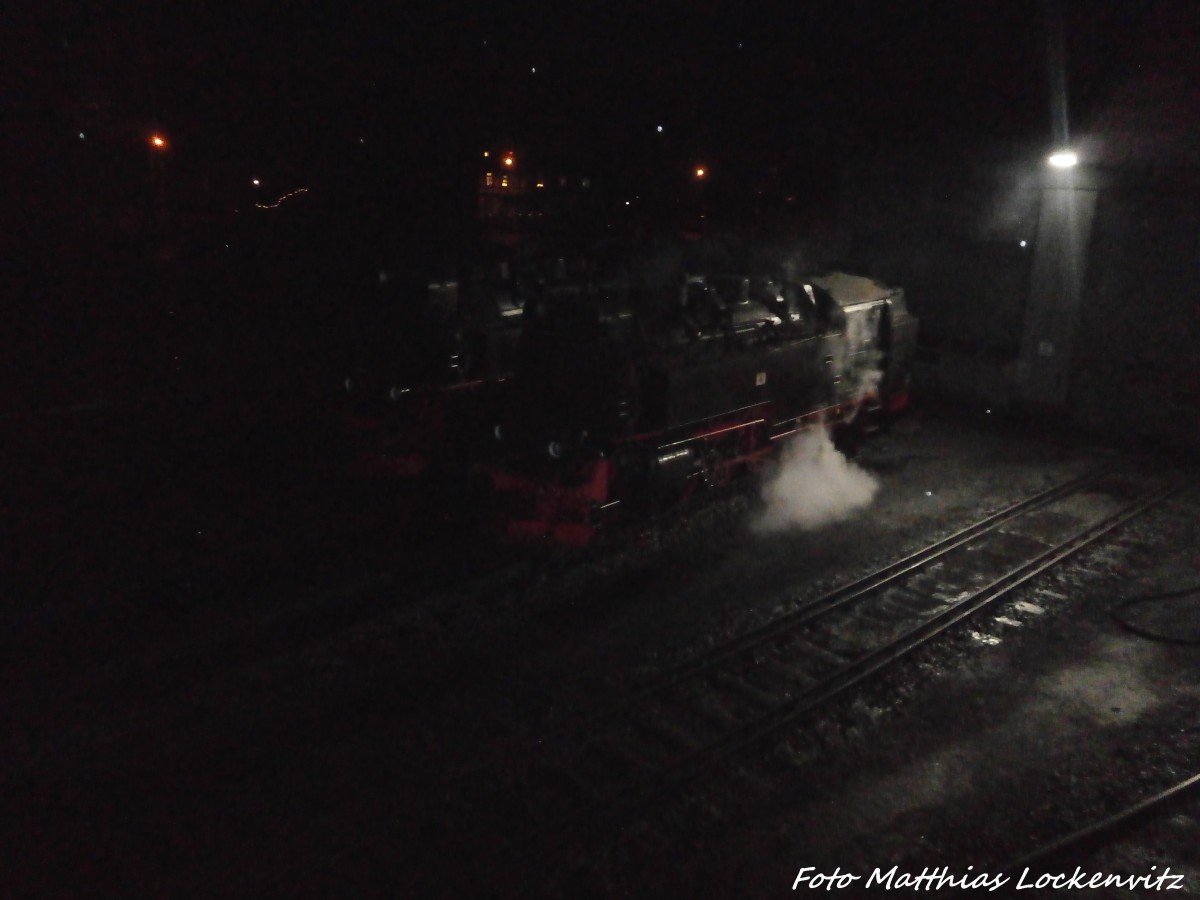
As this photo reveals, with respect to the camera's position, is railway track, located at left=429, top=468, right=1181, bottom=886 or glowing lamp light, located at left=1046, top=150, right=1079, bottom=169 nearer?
railway track, located at left=429, top=468, right=1181, bottom=886

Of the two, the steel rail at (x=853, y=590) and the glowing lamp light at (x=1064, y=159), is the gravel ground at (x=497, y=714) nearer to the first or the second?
the steel rail at (x=853, y=590)

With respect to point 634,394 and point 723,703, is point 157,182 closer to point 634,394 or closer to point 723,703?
point 634,394

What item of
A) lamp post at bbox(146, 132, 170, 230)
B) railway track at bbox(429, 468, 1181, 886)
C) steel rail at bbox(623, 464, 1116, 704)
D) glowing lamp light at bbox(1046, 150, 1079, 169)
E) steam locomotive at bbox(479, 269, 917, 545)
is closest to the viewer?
railway track at bbox(429, 468, 1181, 886)

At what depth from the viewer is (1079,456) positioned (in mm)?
13750

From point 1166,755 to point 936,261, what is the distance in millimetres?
12783

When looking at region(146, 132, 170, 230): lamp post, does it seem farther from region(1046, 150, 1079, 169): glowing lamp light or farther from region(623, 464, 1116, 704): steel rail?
region(1046, 150, 1079, 169): glowing lamp light

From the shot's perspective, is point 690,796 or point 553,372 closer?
point 690,796

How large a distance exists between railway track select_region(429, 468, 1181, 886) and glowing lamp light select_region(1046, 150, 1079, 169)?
7.47 metres

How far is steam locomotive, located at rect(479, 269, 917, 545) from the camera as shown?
930cm

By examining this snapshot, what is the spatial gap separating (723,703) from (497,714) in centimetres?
181

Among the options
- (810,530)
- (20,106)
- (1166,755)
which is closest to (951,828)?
(1166,755)

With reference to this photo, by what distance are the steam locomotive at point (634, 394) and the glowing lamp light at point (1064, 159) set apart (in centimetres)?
678

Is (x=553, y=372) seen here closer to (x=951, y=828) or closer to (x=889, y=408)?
(x=951, y=828)

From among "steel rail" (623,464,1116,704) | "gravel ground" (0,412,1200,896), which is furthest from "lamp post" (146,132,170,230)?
Answer: "steel rail" (623,464,1116,704)
